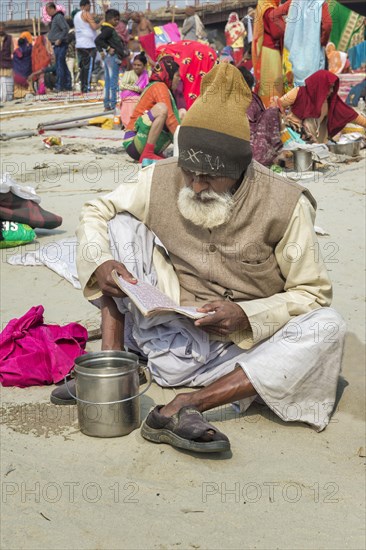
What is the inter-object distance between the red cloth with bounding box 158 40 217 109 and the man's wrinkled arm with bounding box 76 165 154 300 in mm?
7122

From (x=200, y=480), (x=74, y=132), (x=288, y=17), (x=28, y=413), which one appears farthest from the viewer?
(x=74, y=132)

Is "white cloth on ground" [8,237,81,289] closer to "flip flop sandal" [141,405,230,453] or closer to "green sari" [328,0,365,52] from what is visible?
"flip flop sandal" [141,405,230,453]

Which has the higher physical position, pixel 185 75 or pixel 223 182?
pixel 223 182

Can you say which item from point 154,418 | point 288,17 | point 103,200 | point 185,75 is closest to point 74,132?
point 185,75

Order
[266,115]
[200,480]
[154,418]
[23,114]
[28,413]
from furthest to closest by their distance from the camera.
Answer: [23,114], [266,115], [28,413], [154,418], [200,480]

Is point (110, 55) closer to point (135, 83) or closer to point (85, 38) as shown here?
point (135, 83)

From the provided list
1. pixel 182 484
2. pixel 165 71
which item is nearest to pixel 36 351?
pixel 182 484

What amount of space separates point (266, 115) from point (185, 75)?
2578 millimetres

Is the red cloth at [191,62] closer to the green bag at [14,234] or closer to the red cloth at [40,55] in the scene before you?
the green bag at [14,234]

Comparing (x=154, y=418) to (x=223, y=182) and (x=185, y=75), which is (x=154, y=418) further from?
(x=185, y=75)

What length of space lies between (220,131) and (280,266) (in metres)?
0.62

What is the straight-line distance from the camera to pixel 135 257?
10.8ft

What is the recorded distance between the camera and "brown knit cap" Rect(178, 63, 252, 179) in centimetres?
304

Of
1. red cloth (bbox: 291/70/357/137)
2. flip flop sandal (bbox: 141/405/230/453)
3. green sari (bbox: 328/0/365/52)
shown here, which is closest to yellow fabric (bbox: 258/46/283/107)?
red cloth (bbox: 291/70/357/137)
